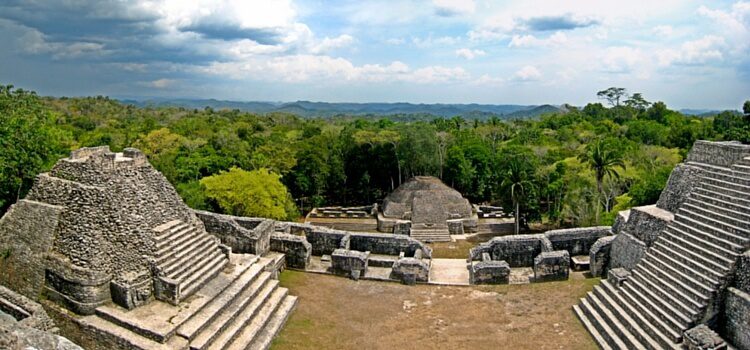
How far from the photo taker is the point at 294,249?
17.7 meters

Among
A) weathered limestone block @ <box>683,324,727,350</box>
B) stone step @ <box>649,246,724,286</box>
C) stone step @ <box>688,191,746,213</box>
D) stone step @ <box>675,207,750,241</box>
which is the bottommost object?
weathered limestone block @ <box>683,324,727,350</box>

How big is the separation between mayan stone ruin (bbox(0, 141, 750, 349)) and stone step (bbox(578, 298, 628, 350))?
4 cm

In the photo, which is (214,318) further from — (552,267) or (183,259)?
(552,267)

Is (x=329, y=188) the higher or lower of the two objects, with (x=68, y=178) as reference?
lower

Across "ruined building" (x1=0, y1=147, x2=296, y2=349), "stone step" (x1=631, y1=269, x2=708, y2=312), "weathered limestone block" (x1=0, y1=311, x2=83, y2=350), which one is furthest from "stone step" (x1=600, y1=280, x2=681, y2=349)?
"weathered limestone block" (x1=0, y1=311, x2=83, y2=350)

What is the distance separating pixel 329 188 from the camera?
4194 cm

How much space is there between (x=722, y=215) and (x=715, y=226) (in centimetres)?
31

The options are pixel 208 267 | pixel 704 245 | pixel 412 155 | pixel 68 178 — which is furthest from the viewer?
pixel 412 155

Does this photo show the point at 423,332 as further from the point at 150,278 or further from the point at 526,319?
the point at 150,278

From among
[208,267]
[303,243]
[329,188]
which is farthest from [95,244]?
[329,188]

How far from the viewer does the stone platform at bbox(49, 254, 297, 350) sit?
1068 cm

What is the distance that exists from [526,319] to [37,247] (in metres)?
12.9

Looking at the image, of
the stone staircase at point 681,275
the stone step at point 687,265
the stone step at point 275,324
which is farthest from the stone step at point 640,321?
the stone step at point 275,324

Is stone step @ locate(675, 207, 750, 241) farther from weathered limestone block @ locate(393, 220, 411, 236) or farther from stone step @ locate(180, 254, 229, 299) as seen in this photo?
weathered limestone block @ locate(393, 220, 411, 236)
